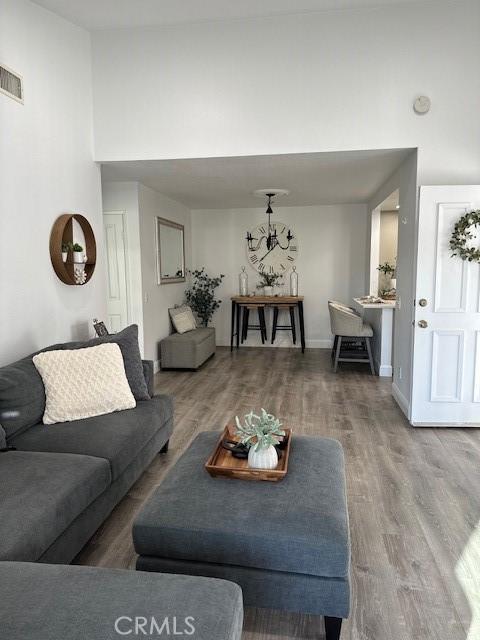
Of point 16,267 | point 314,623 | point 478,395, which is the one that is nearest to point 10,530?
point 314,623

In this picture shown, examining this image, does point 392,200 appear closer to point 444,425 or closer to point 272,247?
point 272,247

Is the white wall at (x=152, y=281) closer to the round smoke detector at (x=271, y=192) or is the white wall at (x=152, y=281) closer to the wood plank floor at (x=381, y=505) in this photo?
the wood plank floor at (x=381, y=505)

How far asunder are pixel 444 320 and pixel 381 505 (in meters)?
1.74

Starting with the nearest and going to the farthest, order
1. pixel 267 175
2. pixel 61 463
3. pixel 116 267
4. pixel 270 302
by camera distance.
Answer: pixel 61 463
pixel 267 175
pixel 116 267
pixel 270 302

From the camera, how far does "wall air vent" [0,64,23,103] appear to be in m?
2.76

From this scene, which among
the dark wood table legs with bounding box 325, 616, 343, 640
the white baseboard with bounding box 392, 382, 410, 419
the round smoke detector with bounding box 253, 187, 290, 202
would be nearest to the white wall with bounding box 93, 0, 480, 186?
the round smoke detector with bounding box 253, 187, 290, 202

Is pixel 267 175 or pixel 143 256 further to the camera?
pixel 143 256

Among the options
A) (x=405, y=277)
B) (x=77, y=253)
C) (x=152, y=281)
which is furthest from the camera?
(x=152, y=281)

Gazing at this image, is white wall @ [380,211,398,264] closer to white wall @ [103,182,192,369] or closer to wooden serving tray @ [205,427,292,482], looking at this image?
white wall @ [103,182,192,369]

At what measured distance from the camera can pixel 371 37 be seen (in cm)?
342

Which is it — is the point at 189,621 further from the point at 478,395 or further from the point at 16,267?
the point at 478,395

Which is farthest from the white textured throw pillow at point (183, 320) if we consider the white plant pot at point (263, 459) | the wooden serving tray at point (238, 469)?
the white plant pot at point (263, 459)

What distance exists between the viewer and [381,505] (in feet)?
8.07

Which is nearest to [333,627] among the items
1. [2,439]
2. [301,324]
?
[2,439]
